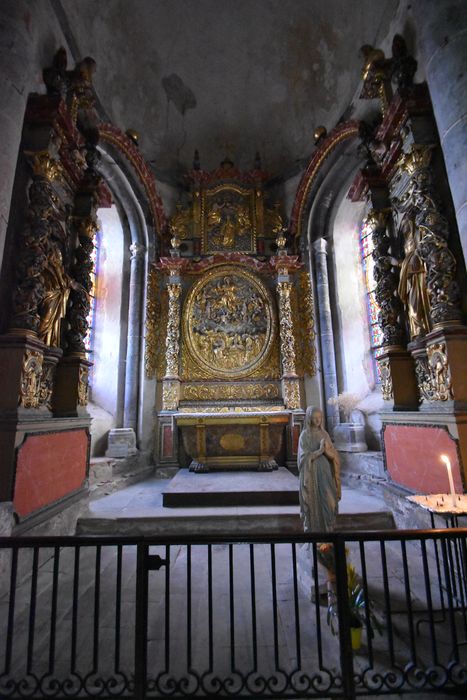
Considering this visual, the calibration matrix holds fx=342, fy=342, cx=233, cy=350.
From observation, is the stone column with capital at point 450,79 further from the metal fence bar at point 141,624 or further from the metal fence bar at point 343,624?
the metal fence bar at point 141,624

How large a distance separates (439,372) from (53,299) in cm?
A: 500

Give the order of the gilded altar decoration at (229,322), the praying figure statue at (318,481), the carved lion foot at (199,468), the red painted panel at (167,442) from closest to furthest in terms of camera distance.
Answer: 1. the praying figure statue at (318,481)
2. the carved lion foot at (199,468)
3. the red painted panel at (167,442)
4. the gilded altar decoration at (229,322)

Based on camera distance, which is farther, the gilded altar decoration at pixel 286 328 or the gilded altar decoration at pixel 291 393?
the gilded altar decoration at pixel 286 328

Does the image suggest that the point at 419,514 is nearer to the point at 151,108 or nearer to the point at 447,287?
the point at 447,287

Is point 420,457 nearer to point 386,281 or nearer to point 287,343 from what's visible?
point 386,281

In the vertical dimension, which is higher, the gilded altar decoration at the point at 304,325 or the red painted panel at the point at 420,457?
the gilded altar decoration at the point at 304,325

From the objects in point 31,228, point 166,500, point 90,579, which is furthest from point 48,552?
point 31,228

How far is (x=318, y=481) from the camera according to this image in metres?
3.38

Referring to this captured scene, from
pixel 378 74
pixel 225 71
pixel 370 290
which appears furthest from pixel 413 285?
pixel 225 71

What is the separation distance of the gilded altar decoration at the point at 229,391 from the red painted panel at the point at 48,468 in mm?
3422

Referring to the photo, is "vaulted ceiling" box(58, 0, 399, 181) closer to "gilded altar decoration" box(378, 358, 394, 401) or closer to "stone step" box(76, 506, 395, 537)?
"gilded altar decoration" box(378, 358, 394, 401)

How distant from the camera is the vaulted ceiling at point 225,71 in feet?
24.9

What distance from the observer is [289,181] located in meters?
9.91

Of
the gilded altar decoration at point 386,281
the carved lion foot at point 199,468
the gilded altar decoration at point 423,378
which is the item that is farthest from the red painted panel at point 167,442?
the gilded altar decoration at point 423,378
